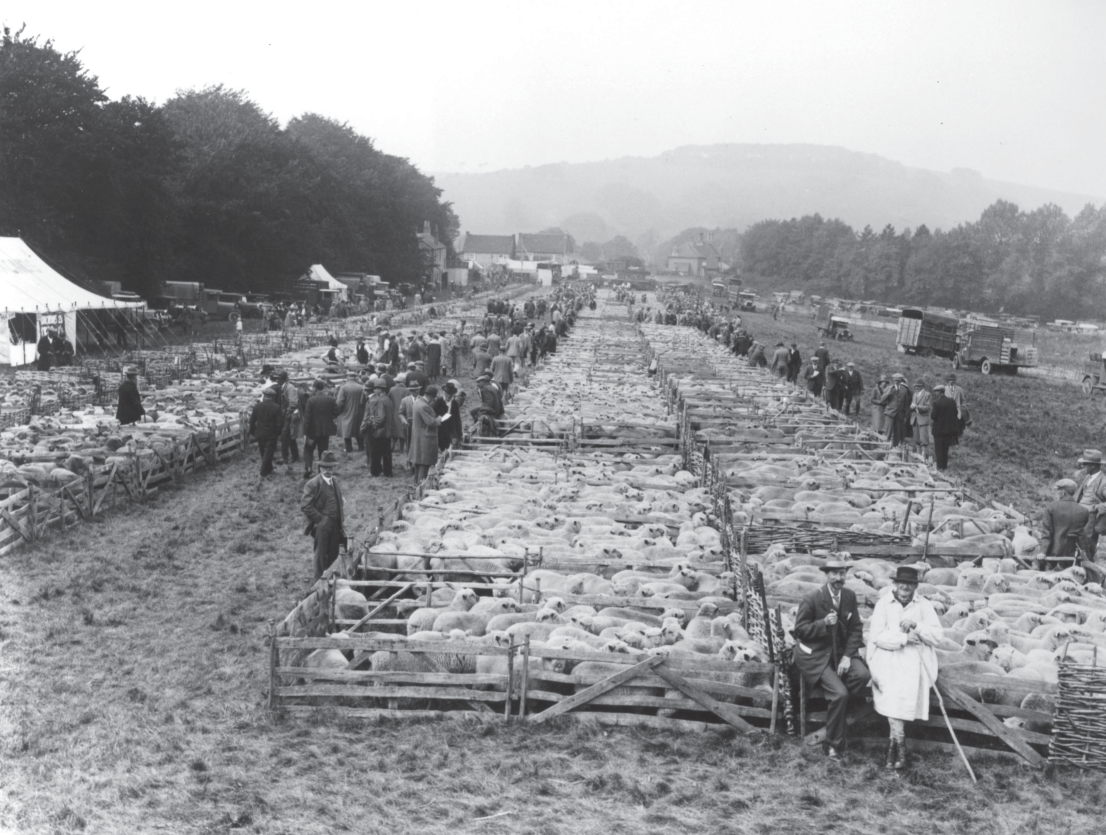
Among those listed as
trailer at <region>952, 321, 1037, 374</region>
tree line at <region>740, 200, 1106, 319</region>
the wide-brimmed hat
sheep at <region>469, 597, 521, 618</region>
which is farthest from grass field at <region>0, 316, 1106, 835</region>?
tree line at <region>740, 200, 1106, 319</region>

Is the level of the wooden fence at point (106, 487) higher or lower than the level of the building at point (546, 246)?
lower

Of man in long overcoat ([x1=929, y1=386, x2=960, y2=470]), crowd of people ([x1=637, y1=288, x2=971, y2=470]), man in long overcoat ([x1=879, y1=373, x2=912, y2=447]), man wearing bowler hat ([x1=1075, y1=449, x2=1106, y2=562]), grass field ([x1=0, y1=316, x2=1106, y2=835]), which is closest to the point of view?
grass field ([x1=0, y1=316, x2=1106, y2=835])

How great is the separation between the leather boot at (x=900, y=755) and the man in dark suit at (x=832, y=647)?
0.47m

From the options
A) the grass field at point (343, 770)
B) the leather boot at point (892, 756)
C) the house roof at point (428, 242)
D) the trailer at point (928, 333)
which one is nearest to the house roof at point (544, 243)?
the house roof at point (428, 242)

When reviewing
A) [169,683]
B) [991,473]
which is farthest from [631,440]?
[169,683]

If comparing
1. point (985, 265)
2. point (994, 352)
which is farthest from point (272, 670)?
point (985, 265)

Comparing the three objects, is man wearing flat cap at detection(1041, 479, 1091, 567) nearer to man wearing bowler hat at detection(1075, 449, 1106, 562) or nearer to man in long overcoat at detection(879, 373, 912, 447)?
man wearing bowler hat at detection(1075, 449, 1106, 562)

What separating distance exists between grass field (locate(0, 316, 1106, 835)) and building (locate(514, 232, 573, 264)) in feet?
584

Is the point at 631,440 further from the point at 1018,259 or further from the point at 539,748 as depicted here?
the point at 1018,259

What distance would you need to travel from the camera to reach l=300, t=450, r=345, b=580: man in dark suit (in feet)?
42.4

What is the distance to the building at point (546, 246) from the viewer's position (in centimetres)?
18775

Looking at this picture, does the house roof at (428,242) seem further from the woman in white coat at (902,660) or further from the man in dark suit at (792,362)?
Result: the woman in white coat at (902,660)

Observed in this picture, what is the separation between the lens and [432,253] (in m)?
123

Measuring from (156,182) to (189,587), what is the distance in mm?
45046
